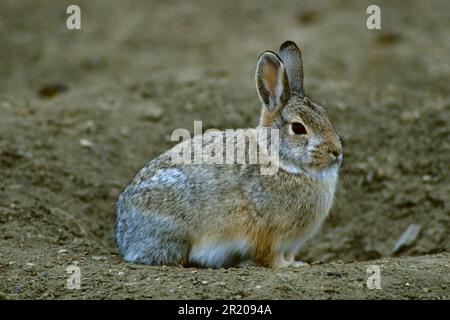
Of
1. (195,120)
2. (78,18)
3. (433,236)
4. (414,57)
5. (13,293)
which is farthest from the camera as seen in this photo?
(78,18)

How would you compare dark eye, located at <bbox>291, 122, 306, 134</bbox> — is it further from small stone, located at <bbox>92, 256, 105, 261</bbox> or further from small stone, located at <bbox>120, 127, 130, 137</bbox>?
small stone, located at <bbox>120, 127, 130, 137</bbox>

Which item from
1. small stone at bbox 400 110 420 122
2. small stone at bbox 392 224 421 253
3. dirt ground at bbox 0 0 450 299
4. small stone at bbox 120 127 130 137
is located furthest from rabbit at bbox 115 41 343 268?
small stone at bbox 400 110 420 122

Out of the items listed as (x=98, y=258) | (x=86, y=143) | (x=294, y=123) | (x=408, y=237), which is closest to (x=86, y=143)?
(x=86, y=143)

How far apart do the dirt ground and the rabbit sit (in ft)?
1.45

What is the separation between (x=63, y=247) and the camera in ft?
24.5

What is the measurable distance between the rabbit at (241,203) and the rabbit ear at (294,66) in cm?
29

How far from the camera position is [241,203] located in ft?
23.0

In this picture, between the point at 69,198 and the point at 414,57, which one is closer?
the point at 69,198

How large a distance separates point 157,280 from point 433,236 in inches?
140

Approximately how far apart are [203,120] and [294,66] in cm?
264

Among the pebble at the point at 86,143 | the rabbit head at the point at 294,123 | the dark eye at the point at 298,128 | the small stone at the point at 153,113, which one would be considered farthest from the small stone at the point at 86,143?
the dark eye at the point at 298,128

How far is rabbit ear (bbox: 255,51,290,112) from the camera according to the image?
→ 726cm

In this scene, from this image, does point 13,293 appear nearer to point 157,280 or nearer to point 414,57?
point 157,280

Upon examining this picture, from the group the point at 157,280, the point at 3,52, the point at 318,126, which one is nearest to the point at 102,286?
the point at 157,280
